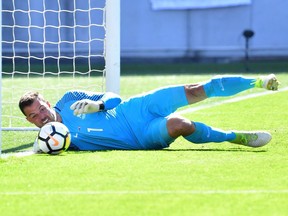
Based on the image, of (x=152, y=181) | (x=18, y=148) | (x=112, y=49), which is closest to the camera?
(x=152, y=181)

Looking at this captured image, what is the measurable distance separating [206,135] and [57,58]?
11.6 feet

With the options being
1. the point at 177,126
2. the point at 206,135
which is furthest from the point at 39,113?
the point at 206,135

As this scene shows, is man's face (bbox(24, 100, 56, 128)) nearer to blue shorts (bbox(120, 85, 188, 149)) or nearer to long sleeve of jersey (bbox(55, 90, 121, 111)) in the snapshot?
long sleeve of jersey (bbox(55, 90, 121, 111))

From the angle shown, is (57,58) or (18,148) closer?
(18,148)

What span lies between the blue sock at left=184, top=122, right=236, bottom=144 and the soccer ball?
1.08m

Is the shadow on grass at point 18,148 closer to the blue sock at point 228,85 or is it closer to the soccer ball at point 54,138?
the soccer ball at point 54,138

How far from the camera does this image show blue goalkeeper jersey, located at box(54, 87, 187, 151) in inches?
358

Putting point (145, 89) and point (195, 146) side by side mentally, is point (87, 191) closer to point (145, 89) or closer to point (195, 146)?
point (195, 146)

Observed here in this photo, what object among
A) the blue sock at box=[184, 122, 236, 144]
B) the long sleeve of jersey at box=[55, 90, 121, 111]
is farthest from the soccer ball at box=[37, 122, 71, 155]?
the blue sock at box=[184, 122, 236, 144]

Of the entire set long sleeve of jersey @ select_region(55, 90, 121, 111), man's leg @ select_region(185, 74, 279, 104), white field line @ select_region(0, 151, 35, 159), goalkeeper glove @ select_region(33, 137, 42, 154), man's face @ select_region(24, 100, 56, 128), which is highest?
man's leg @ select_region(185, 74, 279, 104)

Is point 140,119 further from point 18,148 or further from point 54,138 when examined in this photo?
point 18,148

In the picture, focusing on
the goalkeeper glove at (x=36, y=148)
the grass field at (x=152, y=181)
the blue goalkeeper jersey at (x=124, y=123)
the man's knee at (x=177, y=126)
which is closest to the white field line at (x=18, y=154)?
the goalkeeper glove at (x=36, y=148)

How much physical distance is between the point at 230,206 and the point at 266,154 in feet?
7.45

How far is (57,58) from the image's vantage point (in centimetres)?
1216
